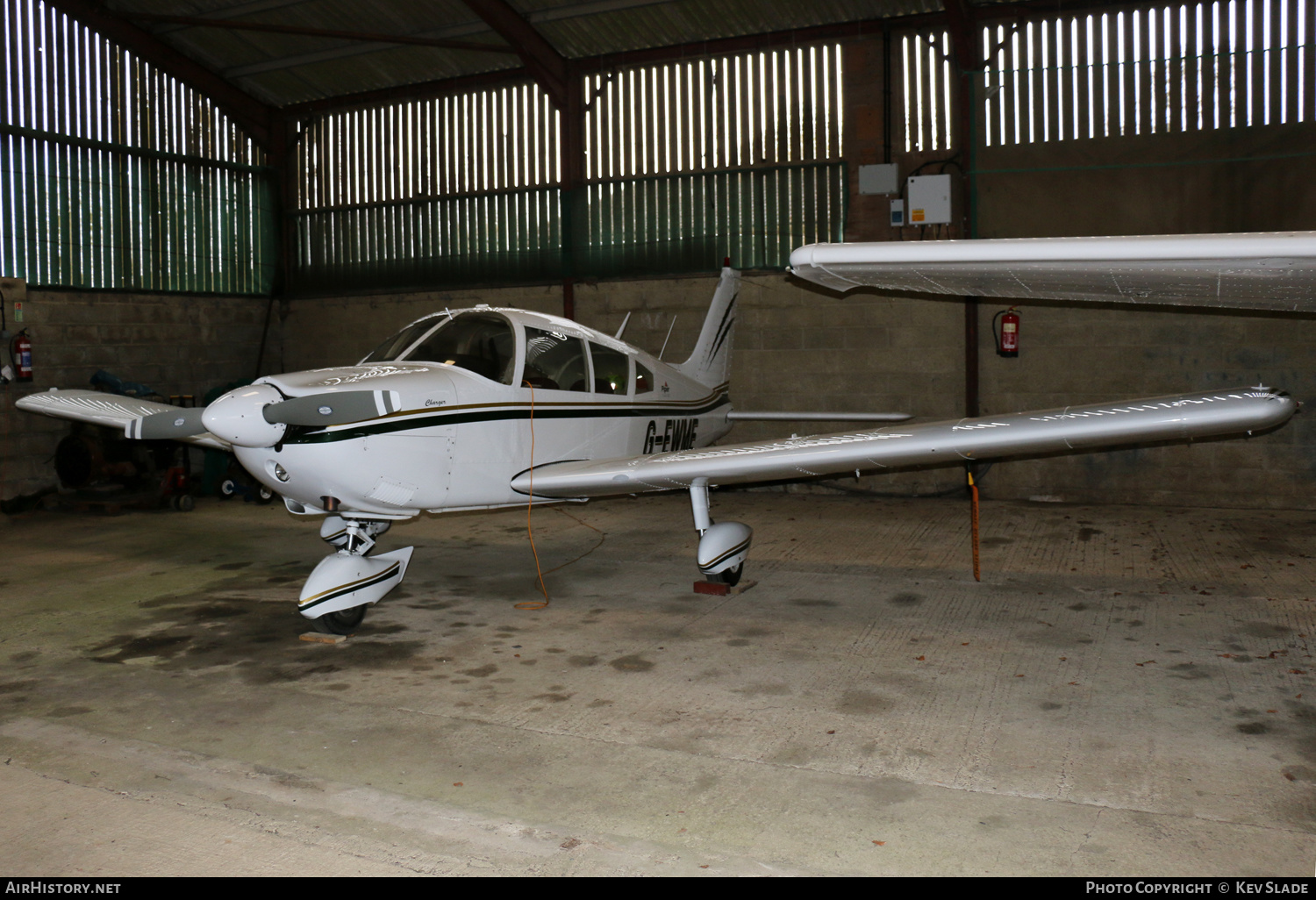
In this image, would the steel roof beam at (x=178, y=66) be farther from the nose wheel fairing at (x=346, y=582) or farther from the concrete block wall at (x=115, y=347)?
the nose wheel fairing at (x=346, y=582)

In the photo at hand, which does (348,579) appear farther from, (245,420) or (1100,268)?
(1100,268)

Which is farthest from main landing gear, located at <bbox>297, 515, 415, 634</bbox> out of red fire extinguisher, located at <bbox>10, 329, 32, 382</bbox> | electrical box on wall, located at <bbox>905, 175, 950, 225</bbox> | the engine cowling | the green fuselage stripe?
A: electrical box on wall, located at <bbox>905, 175, 950, 225</bbox>

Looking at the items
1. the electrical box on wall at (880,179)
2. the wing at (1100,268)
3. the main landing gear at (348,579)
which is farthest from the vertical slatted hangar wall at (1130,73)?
the main landing gear at (348,579)

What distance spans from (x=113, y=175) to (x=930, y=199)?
33.2ft

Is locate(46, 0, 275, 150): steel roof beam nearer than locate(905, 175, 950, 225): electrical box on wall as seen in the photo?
No

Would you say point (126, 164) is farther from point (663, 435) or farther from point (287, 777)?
point (287, 777)

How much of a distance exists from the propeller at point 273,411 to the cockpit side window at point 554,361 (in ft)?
4.39

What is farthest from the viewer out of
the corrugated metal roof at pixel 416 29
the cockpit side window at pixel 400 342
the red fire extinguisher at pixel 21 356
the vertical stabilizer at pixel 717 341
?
the corrugated metal roof at pixel 416 29

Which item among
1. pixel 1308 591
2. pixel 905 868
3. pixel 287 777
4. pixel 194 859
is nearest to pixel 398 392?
pixel 287 777

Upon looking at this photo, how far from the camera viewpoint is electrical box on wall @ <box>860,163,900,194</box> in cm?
1120

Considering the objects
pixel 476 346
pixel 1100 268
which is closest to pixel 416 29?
pixel 476 346

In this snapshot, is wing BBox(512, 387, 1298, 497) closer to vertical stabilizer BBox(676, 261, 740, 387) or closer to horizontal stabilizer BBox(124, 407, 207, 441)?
horizontal stabilizer BBox(124, 407, 207, 441)

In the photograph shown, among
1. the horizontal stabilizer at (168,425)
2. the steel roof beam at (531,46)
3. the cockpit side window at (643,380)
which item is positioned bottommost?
the horizontal stabilizer at (168,425)

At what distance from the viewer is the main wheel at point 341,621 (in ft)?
18.5
